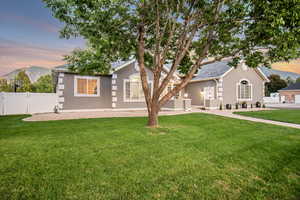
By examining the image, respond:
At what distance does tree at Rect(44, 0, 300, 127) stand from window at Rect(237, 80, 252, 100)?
11860 millimetres

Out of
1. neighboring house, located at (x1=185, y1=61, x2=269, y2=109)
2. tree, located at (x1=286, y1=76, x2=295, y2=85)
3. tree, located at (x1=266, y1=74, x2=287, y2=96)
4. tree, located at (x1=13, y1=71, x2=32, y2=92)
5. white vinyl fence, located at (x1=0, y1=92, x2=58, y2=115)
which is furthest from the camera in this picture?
tree, located at (x1=286, y1=76, x2=295, y2=85)

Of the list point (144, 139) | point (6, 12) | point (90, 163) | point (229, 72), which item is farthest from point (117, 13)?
point (229, 72)

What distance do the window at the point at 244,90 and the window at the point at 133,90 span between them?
37.9 feet

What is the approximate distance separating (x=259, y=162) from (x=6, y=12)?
60.9ft

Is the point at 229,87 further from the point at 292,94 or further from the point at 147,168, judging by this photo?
the point at 292,94

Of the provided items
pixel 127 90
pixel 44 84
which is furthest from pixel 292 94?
pixel 44 84

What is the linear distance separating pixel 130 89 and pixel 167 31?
7.78 metres

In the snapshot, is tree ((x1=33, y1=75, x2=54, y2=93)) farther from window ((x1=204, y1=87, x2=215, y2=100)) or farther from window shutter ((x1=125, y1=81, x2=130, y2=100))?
window ((x1=204, y1=87, x2=215, y2=100))

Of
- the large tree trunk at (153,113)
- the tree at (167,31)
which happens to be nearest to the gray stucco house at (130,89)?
the tree at (167,31)

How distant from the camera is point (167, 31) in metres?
7.44

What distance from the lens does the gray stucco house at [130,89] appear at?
12.7 meters

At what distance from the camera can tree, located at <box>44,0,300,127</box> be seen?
18.8ft

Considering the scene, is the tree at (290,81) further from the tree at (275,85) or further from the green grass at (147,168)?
the green grass at (147,168)

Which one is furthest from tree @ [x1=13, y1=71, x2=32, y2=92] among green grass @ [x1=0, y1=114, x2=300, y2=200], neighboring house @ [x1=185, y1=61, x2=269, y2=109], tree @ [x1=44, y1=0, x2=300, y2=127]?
neighboring house @ [x1=185, y1=61, x2=269, y2=109]
